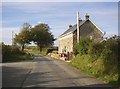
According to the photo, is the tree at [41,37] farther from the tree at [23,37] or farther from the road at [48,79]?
the road at [48,79]

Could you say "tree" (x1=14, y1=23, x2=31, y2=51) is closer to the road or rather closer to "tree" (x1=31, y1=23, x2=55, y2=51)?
"tree" (x1=31, y1=23, x2=55, y2=51)

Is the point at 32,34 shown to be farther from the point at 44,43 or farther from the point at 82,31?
the point at 82,31

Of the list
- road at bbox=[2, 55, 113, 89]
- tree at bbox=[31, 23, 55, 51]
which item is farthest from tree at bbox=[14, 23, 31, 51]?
road at bbox=[2, 55, 113, 89]

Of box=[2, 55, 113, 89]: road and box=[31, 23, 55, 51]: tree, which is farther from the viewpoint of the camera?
box=[31, 23, 55, 51]: tree

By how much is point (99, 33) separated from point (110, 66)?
40711mm

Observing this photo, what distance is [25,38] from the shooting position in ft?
328

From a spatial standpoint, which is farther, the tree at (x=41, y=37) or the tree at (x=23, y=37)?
the tree at (x=41, y=37)

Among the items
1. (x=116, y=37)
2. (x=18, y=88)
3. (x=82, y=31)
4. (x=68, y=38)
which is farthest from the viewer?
(x=68, y=38)

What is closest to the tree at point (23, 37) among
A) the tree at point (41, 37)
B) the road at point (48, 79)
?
the tree at point (41, 37)

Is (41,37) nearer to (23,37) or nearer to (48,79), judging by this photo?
(23,37)

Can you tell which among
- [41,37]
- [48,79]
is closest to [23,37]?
[41,37]

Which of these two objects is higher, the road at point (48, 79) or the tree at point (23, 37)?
the tree at point (23, 37)

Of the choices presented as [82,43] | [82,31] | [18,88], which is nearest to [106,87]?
[18,88]

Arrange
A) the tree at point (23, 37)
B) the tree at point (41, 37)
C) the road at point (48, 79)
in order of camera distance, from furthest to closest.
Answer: the tree at point (41, 37) → the tree at point (23, 37) → the road at point (48, 79)
